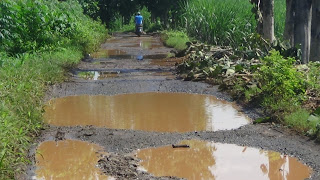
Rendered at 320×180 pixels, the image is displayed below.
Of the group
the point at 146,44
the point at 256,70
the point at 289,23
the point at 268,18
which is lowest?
the point at 146,44

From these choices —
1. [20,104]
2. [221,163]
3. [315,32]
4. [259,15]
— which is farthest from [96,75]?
[221,163]

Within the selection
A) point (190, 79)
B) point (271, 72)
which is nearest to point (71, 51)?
point (190, 79)

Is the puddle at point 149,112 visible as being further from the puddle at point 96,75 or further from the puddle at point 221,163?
the puddle at point 96,75

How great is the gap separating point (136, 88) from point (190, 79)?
5.36 feet

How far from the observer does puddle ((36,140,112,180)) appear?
6027 millimetres

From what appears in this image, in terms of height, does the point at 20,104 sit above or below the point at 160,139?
above

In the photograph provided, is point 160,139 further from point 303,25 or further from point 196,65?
point 303,25

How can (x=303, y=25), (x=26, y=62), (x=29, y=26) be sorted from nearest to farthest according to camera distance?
1. (x=26, y=62)
2. (x=303, y=25)
3. (x=29, y=26)

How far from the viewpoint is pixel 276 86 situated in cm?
896

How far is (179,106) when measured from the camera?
9.83 meters

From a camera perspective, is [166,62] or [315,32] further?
[166,62]

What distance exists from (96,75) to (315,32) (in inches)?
221

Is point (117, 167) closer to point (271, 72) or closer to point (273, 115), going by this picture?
point (273, 115)

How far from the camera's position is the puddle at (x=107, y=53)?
19062 mm
